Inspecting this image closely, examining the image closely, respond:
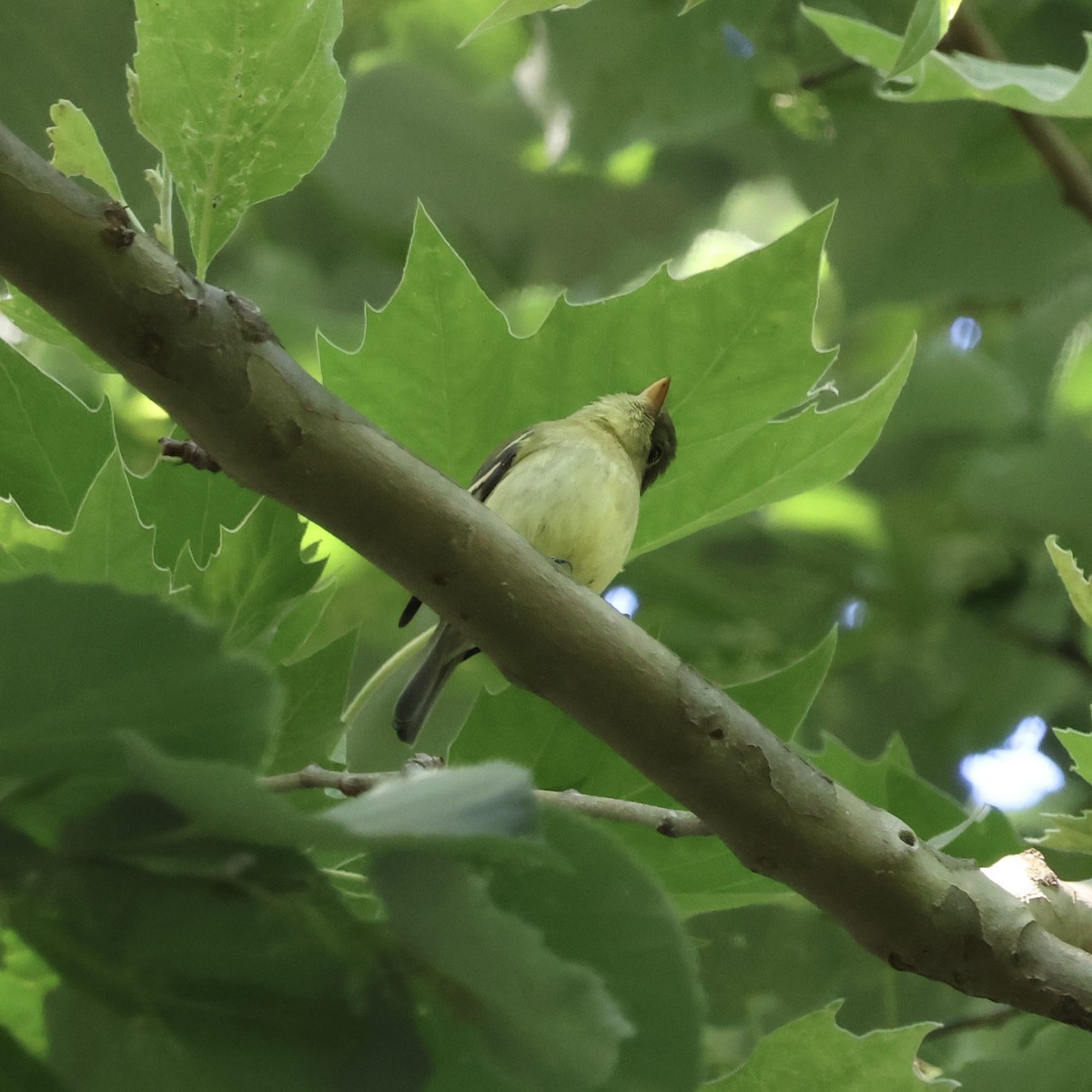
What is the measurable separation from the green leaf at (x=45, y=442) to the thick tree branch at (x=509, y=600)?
0.97 feet

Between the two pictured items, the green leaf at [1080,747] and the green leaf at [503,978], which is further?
the green leaf at [1080,747]

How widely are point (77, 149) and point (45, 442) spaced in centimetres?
23

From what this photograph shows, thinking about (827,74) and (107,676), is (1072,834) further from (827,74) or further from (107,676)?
(827,74)

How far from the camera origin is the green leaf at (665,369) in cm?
103

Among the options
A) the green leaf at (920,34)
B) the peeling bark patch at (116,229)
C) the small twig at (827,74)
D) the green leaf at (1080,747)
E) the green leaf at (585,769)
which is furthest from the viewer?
the small twig at (827,74)

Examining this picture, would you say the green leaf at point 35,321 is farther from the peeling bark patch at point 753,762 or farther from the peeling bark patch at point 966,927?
the peeling bark patch at point 966,927

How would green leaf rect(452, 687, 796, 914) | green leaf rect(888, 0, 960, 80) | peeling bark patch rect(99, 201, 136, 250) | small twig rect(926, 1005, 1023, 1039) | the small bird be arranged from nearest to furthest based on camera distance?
peeling bark patch rect(99, 201, 136, 250), green leaf rect(888, 0, 960, 80), green leaf rect(452, 687, 796, 914), small twig rect(926, 1005, 1023, 1039), the small bird

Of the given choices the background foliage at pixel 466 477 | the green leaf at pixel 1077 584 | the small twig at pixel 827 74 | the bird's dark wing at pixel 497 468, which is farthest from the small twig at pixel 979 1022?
the small twig at pixel 827 74

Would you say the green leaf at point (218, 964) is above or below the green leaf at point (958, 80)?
below

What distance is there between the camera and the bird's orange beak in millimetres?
1093

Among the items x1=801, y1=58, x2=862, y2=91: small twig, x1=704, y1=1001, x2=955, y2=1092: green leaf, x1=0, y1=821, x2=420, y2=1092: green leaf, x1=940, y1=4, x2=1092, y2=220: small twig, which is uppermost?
x1=801, y1=58, x2=862, y2=91: small twig

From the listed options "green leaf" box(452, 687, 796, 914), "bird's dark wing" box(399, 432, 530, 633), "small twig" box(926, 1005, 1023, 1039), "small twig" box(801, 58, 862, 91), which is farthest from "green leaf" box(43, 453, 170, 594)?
"small twig" box(801, 58, 862, 91)

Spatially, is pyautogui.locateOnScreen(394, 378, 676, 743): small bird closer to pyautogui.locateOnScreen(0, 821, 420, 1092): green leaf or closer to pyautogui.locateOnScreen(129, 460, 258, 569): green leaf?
pyautogui.locateOnScreen(129, 460, 258, 569): green leaf

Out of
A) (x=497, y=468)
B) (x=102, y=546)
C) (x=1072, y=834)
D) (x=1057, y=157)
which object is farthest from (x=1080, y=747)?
(x=1057, y=157)
